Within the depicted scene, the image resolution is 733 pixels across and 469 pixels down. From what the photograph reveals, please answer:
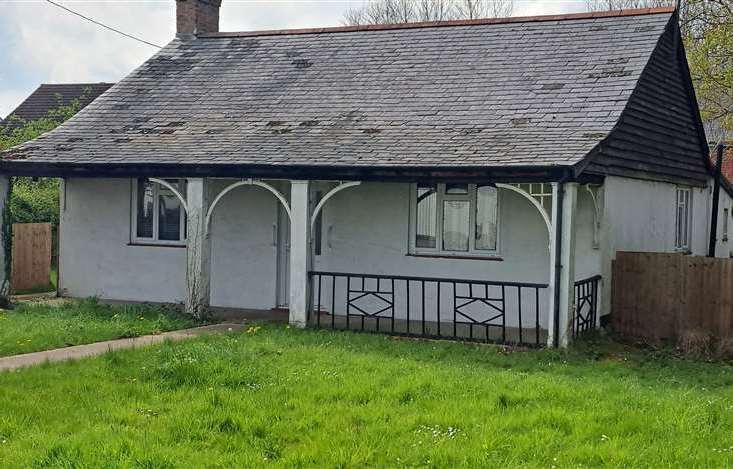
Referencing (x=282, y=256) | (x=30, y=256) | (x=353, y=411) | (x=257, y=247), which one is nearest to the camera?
(x=353, y=411)

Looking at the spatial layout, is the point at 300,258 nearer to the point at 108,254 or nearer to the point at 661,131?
the point at 108,254

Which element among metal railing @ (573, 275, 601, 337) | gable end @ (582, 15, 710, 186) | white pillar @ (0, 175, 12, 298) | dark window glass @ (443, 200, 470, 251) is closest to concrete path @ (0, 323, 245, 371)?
dark window glass @ (443, 200, 470, 251)

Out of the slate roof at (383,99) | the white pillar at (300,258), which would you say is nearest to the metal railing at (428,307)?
the white pillar at (300,258)

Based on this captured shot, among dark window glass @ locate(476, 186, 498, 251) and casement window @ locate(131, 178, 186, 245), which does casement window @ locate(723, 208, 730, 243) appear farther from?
casement window @ locate(131, 178, 186, 245)

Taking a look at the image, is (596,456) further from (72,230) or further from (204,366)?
(72,230)

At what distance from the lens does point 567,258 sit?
42.0 feet

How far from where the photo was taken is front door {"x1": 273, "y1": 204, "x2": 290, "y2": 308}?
1695 centimetres

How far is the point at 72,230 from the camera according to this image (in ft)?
60.4

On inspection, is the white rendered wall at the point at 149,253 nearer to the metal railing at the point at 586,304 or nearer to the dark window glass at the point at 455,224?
the dark window glass at the point at 455,224

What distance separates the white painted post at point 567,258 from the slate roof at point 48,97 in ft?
109

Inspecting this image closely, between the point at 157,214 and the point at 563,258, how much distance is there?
8668 millimetres

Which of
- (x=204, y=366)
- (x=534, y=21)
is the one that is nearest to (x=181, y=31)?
(x=534, y=21)

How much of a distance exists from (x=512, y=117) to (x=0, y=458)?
9931 millimetres

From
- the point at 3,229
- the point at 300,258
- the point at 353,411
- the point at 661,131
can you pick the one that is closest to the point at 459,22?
the point at 661,131
